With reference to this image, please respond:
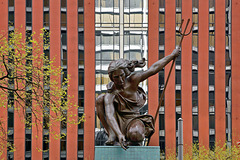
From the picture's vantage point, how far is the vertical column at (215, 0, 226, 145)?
55938 millimetres

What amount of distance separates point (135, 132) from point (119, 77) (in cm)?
121

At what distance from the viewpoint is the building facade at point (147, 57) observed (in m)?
55.4

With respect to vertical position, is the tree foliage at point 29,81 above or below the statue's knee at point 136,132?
above

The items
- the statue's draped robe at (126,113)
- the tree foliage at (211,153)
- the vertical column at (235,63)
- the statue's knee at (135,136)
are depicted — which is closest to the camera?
the statue's knee at (135,136)

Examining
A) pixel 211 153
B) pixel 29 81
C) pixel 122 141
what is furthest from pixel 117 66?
pixel 211 153

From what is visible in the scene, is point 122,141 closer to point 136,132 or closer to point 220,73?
point 136,132

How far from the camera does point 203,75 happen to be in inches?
2216

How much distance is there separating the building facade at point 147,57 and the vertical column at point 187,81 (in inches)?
3.6

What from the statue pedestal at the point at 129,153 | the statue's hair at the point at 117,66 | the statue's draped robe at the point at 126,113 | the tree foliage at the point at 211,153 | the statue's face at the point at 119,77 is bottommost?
the tree foliage at the point at 211,153

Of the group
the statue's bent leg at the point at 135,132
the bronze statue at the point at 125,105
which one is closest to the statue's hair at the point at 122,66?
the bronze statue at the point at 125,105

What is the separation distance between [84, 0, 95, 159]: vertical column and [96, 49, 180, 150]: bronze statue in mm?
42032

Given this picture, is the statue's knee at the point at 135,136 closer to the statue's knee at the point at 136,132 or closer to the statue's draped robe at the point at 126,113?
the statue's knee at the point at 136,132

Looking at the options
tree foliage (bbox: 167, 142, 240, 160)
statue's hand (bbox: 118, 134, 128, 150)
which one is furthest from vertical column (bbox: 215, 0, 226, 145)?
statue's hand (bbox: 118, 134, 128, 150)

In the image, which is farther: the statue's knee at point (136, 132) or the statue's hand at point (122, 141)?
the statue's knee at point (136, 132)
